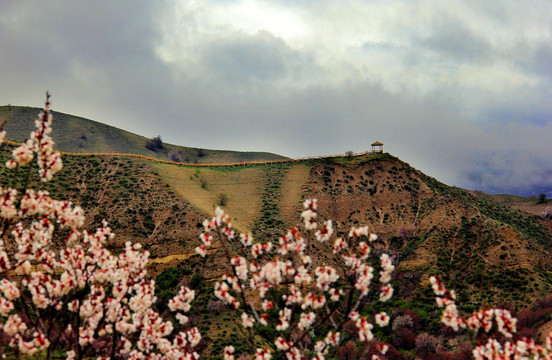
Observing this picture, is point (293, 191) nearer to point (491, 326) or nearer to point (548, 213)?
point (548, 213)

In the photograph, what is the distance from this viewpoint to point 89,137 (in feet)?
534

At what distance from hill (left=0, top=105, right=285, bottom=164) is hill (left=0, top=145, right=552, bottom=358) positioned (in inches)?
2849

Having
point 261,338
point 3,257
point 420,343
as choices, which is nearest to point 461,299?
point 420,343

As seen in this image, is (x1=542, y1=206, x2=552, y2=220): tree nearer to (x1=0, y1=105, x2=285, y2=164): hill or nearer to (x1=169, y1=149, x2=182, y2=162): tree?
(x1=0, y1=105, x2=285, y2=164): hill

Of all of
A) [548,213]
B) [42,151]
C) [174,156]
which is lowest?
[42,151]

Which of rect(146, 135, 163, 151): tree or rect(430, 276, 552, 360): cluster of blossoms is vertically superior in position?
rect(146, 135, 163, 151): tree

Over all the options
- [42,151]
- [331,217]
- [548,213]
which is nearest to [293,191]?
[331,217]

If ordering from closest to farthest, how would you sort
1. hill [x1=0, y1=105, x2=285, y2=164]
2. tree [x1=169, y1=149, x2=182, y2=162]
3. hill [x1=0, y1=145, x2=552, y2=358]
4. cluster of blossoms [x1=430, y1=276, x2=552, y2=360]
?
1. cluster of blossoms [x1=430, y1=276, x2=552, y2=360]
2. hill [x1=0, y1=145, x2=552, y2=358]
3. hill [x1=0, y1=105, x2=285, y2=164]
4. tree [x1=169, y1=149, x2=182, y2=162]

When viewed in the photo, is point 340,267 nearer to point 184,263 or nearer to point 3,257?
point 184,263

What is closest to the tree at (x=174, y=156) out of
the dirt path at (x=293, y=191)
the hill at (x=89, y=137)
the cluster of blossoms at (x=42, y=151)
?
the hill at (x=89, y=137)

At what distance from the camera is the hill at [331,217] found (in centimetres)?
6281

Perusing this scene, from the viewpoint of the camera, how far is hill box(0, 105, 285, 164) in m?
153

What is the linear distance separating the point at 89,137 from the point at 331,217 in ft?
381

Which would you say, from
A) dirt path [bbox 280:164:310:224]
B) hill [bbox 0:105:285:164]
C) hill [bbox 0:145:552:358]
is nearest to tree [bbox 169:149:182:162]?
hill [bbox 0:105:285:164]
